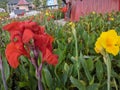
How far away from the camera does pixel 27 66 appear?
1.50 meters

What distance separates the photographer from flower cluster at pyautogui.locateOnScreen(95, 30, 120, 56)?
3.15 ft

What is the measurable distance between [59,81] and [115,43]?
35 centimetres

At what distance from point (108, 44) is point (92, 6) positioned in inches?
417

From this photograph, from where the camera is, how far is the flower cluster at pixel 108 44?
0.96m

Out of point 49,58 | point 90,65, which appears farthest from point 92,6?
point 49,58

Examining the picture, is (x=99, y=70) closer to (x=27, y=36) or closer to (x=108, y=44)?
(x=108, y=44)

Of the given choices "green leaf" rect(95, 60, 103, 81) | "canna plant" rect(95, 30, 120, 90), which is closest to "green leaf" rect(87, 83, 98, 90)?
"canna plant" rect(95, 30, 120, 90)

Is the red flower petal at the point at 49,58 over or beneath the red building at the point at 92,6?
over

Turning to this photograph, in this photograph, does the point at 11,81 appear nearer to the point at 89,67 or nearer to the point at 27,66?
the point at 27,66

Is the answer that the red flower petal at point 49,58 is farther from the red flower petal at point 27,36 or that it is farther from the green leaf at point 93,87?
the green leaf at point 93,87

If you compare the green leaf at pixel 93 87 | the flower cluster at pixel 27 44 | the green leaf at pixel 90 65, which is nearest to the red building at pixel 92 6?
the green leaf at pixel 90 65

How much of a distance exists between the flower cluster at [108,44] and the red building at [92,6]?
27.3 ft

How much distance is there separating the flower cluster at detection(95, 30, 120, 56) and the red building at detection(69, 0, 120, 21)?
8319mm

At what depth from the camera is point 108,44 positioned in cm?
98
